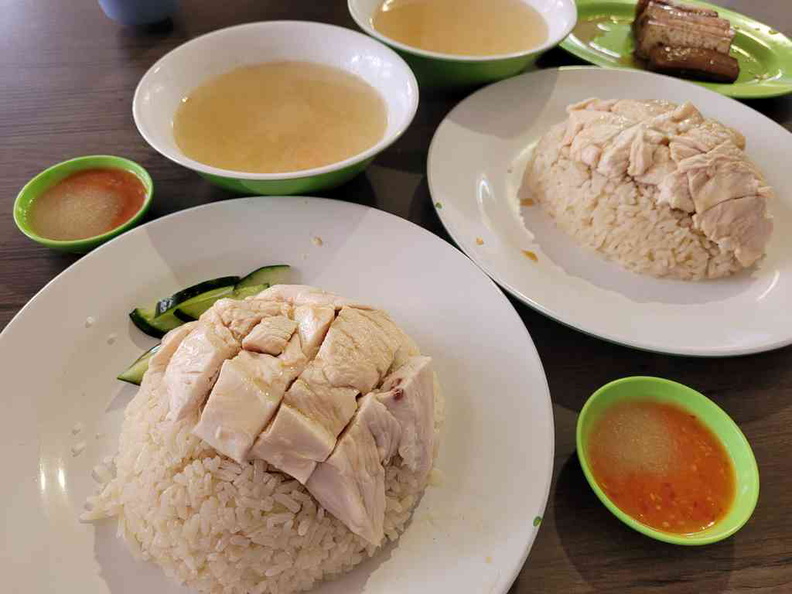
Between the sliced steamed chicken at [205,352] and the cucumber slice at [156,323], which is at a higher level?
the sliced steamed chicken at [205,352]

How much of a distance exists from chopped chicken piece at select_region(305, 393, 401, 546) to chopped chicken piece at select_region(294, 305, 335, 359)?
0.66 feet

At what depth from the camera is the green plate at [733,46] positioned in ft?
9.57

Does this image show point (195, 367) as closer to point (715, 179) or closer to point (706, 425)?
point (706, 425)

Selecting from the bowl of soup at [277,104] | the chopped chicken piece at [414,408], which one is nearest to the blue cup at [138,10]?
the bowl of soup at [277,104]

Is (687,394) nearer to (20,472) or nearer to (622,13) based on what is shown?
(20,472)

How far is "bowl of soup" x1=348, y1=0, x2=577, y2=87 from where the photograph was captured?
257cm

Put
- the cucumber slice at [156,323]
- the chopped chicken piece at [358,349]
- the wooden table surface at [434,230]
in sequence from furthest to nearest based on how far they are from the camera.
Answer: the cucumber slice at [156,323] → the wooden table surface at [434,230] → the chopped chicken piece at [358,349]

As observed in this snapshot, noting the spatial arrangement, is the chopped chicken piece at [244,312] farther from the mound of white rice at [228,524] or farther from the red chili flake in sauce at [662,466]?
the red chili flake in sauce at [662,466]

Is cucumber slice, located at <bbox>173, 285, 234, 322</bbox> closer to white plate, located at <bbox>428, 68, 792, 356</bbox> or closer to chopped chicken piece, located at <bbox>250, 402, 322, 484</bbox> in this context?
chopped chicken piece, located at <bbox>250, 402, 322, 484</bbox>

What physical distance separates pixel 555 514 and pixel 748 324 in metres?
1.01

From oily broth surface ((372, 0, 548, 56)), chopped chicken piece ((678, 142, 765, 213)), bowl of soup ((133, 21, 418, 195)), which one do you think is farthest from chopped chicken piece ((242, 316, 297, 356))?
oily broth surface ((372, 0, 548, 56))

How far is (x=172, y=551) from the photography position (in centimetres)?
135

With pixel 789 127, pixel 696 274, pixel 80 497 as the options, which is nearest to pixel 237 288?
pixel 80 497

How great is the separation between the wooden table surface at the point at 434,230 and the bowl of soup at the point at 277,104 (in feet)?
0.94
